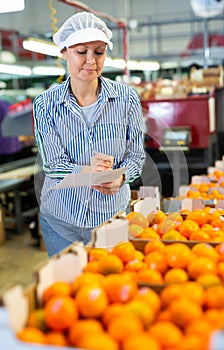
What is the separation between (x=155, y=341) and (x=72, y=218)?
46.7 inches

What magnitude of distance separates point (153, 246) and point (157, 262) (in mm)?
138

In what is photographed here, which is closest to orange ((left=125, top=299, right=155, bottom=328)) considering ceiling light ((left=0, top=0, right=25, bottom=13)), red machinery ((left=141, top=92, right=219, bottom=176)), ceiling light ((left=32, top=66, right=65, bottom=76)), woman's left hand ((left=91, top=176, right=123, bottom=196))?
woman's left hand ((left=91, top=176, right=123, bottom=196))

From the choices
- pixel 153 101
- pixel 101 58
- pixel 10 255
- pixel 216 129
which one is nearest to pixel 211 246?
pixel 101 58

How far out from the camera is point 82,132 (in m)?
2.11

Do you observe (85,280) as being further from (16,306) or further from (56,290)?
(16,306)

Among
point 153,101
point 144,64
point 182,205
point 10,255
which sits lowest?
point 10,255

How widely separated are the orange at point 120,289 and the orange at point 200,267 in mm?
217

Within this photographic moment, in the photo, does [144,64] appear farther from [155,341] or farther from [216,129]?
[155,341]

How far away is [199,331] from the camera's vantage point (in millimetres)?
1033

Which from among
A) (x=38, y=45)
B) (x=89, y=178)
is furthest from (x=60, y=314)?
(x=38, y=45)

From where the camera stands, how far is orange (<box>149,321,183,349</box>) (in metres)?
1.02

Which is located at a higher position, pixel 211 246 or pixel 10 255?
pixel 211 246

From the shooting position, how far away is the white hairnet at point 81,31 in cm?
202

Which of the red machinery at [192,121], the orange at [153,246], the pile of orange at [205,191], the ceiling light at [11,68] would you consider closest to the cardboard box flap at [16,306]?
the orange at [153,246]
